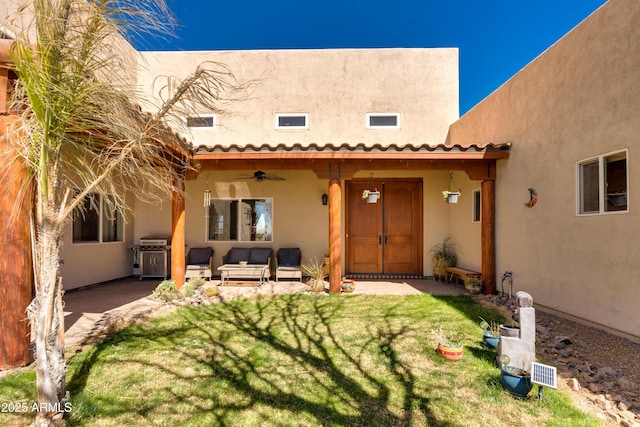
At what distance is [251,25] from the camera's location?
10.2 m

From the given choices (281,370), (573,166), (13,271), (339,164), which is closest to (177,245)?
(13,271)

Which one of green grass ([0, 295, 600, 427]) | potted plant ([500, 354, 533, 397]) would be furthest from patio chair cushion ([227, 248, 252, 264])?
potted plant ([500, 354, 533, 397])

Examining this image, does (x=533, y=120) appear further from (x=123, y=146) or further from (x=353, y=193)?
(x=123, y=146)

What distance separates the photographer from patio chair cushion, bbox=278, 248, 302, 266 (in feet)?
29.2

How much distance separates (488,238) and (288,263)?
480 centimetres

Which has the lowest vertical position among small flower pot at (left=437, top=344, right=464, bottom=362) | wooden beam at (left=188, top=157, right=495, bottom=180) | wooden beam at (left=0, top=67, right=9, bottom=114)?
small flower pot at (left=437, top=344, right=464, bottom=362)

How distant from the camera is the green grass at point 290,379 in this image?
288 cm

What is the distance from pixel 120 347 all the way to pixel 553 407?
15.7ft

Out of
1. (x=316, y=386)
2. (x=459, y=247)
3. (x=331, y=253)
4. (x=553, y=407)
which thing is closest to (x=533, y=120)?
(x=459, y=247)

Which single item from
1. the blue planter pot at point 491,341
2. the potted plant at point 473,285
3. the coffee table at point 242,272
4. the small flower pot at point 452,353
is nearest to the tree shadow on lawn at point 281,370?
the small flower pot at point 452,353

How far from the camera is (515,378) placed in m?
3.18

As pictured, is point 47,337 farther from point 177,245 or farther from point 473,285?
point 473,285

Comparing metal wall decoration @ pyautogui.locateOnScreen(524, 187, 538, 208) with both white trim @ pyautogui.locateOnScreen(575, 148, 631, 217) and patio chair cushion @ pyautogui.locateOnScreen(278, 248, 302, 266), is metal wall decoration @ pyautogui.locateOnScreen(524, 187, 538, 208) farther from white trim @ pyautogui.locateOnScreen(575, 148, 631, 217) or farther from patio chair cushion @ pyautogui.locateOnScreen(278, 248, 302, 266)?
patio chair cushion @ pyautogui.locateOnScreen(278, 248, 302, 266)

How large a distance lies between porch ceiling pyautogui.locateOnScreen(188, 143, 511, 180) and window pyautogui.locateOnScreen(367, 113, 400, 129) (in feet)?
10.5
